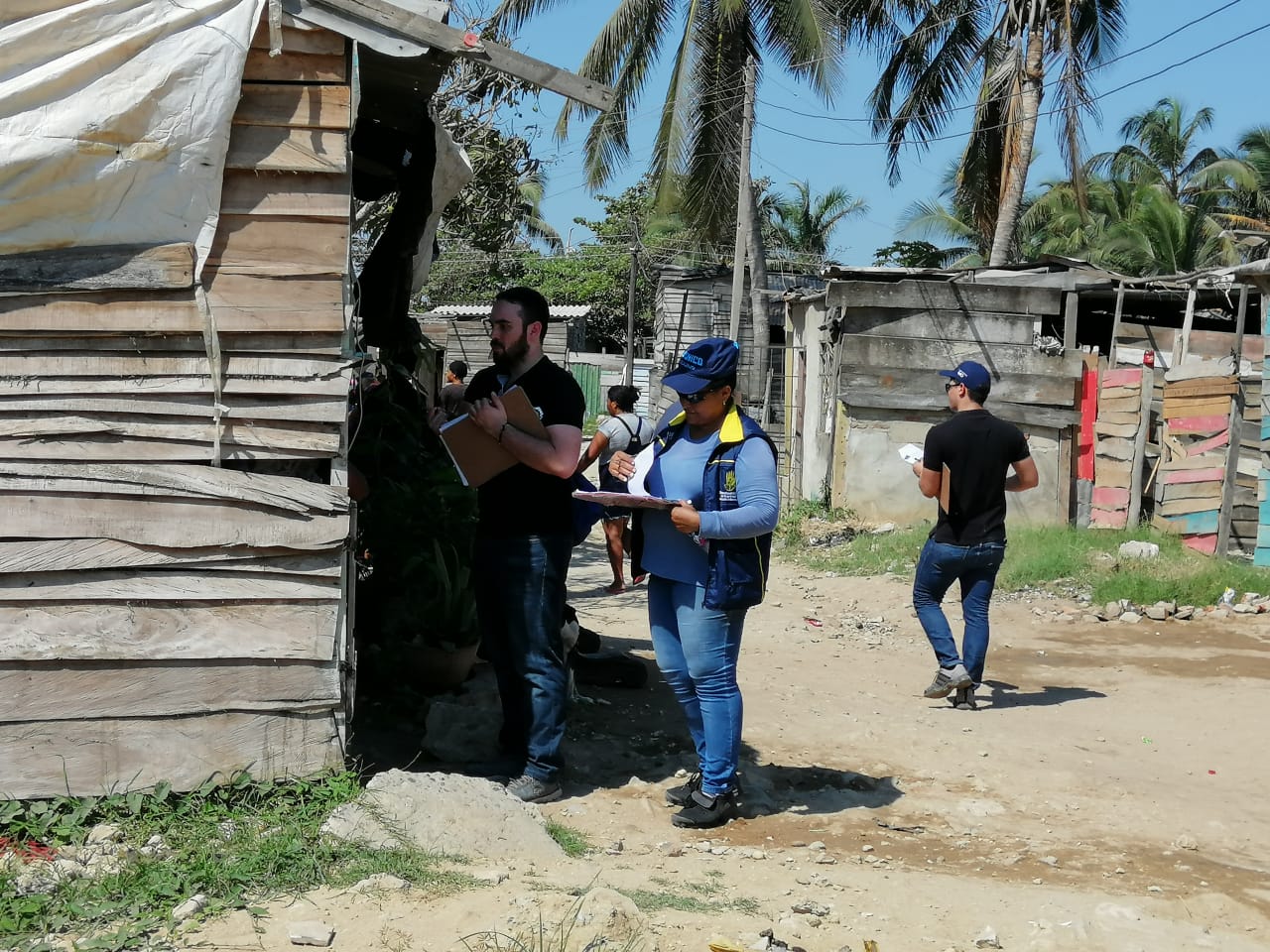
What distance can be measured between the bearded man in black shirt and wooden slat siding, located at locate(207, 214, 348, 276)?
0.70 metres

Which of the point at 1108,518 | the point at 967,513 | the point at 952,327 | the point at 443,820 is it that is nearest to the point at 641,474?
the point at 443,820

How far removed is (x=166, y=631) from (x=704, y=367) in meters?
2.16

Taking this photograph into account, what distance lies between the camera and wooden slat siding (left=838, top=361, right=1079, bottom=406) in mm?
13930

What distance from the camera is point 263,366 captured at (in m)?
4.36

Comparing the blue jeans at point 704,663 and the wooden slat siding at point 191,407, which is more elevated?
the wooden slat siding at point 191,407

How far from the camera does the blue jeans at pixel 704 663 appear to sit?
470 cm

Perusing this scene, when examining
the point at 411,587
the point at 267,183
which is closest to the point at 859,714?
the point at 411,587

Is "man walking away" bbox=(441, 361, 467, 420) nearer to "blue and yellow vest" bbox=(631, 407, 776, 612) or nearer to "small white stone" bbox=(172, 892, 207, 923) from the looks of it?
"blue and yellow vest" bbox=(631, 407, 776, 612)

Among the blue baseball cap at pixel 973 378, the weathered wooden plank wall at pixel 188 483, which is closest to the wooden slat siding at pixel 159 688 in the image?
the weathered wooden plank wall at pixel 188 483

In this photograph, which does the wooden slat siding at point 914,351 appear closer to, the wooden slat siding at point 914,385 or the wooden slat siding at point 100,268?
the wooden slat siding at point 914,385

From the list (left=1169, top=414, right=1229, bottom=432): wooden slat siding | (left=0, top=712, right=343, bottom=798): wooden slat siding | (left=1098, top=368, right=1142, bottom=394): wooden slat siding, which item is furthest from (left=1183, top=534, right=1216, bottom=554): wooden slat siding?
(left=0, top=712, right=343, bottom=798): wooden slat siding

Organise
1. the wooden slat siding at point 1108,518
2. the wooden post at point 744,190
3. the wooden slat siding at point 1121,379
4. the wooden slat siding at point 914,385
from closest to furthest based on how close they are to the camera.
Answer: the wooden slat siding at point 1121,379
the wooden slat siding at point 1108,518
the wooden slat siding at point 914,385
the wooden post at point 744,190

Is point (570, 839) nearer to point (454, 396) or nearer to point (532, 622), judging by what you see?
point (532, 622)

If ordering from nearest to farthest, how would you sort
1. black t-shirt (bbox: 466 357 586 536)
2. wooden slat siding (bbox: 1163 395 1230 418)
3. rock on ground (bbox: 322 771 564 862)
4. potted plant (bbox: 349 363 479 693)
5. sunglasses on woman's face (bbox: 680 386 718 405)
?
rock on ground (bbox: 322 771 564 862), sunglasses on woman's face (bbox: 680 386 718 405), black t-shirt (bbox: 466 357 586 536), potted plant (bbox: 349 363 479 693), wooden slat siding (bbox: 1163 395 1230 418)
